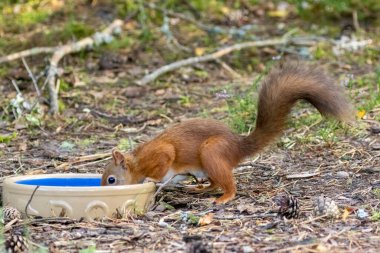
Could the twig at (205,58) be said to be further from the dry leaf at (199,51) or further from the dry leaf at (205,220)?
the dry leaf at (205,220)

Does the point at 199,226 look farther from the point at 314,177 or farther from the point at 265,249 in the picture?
the point at 314,177

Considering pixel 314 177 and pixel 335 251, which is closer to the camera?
pixel 335 251

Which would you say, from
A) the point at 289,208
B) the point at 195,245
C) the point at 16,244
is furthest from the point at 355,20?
the point at 16,244

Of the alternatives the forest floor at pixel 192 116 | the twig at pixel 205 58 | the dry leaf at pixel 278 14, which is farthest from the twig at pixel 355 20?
the twig at pixel 205 58

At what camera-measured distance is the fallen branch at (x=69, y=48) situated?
6961 mm

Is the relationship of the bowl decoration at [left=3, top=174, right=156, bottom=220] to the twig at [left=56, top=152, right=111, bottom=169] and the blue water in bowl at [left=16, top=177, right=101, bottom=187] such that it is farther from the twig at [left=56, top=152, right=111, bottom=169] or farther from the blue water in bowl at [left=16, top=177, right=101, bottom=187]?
the twig at [left=56, top=152, right=111, bottom=169]

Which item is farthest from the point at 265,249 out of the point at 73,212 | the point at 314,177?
the point at 314,177

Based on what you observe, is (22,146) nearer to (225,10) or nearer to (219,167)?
(219,167)

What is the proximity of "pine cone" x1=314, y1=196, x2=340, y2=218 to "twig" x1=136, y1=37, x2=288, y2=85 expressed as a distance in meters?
3.79

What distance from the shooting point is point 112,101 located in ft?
23.8

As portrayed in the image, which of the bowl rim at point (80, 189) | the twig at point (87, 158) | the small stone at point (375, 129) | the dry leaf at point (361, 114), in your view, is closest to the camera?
the bowl rim at point (80, 189)

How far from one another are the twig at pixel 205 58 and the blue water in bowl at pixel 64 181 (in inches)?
118

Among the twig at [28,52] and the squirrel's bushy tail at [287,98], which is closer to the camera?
the squirrel's bushy tail at [287,98]

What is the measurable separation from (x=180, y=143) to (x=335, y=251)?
1.50m
